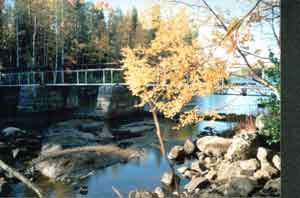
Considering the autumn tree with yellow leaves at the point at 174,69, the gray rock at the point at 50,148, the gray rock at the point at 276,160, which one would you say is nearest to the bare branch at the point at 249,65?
the autumn tree with yellow leaves at the point at 174,69

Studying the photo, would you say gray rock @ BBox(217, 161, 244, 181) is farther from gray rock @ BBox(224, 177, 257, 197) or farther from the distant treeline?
the distant treeline

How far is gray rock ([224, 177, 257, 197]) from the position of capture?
2.46m

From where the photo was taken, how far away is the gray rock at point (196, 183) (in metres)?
2.71

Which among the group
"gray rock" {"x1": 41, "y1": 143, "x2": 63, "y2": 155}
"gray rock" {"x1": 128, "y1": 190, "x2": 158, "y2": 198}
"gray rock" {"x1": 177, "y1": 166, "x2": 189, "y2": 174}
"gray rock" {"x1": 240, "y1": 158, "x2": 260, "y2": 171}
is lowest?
"gray rock" {"x1": 128, "y1": 190, "x2": 158, "y2": 198}

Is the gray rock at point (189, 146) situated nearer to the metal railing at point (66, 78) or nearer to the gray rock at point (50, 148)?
the metal railing at point (66, 78)

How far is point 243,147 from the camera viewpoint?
2762mm

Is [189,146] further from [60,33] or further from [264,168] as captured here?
[60,33]

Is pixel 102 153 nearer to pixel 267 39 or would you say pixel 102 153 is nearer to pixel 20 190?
pixel 20 190

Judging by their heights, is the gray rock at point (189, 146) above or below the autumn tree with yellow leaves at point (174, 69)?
below

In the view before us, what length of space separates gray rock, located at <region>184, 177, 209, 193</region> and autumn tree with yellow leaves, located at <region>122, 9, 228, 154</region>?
1.90 ft

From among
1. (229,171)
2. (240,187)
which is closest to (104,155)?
(229,171)

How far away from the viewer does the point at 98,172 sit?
298 centimetres

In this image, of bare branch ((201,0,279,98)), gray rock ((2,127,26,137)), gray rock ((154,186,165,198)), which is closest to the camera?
bare branch ((201,0,279,98))

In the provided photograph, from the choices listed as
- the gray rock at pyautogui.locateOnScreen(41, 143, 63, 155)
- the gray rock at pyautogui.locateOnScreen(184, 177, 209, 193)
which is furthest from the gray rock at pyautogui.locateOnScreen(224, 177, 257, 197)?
the gray rock at pyautogui.locateOnScreen(41, 143, 63, 155)
